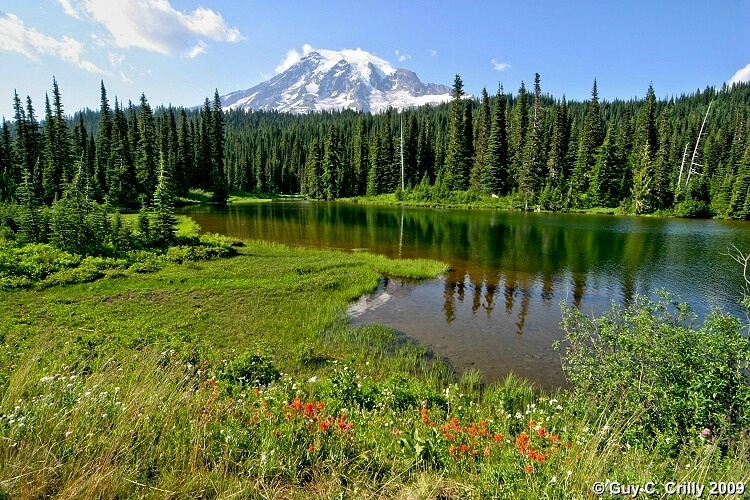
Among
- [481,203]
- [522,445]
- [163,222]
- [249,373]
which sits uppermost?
[481,203]

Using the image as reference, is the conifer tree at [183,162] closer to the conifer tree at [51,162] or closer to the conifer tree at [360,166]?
the conifer tree at [51,162]

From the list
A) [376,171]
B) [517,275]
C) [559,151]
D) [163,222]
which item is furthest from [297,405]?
[376,171]

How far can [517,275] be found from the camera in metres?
26.7

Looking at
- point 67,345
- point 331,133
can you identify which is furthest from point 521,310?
point 331,133

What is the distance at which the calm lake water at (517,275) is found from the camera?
15500 millimetres

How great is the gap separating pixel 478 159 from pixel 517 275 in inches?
2716

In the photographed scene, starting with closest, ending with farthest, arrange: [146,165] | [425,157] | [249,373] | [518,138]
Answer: [249,373]
[146,165]
[518,138]
[425,157]

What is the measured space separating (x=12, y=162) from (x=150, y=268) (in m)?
77.2

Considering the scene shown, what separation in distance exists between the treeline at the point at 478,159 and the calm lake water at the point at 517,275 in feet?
79.1

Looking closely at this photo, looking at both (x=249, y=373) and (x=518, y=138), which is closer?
(x=249, y=373)

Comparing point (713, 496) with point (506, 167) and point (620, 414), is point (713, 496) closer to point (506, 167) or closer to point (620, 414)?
point (620, 414)

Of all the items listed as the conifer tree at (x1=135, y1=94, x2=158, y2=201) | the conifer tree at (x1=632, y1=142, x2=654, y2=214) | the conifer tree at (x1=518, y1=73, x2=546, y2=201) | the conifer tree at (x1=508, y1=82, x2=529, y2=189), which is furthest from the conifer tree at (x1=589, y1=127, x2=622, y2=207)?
the conifer tree at (x1=135, y1=94, x2=158, y2=201)

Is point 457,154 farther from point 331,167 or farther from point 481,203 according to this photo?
point 331,167

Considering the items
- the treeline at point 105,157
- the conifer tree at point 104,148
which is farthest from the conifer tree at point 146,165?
the conifer tree at point 104,148
